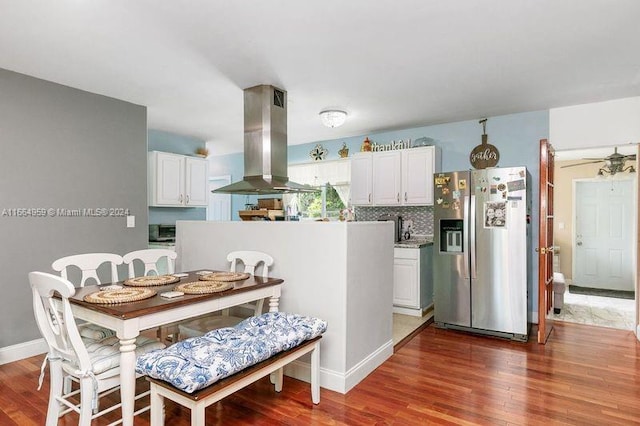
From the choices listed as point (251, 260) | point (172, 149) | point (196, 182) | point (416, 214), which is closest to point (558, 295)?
point (416, 214)

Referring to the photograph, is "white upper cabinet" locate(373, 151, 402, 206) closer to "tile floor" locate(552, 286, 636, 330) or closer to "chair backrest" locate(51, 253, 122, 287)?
"tile floor" locate(552, 286, 636, 330)

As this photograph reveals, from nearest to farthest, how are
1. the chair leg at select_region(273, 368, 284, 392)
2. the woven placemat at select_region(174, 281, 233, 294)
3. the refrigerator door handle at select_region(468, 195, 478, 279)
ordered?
the woven placemat at select_region(174, 281, 233, 294)
the chair leg at select_region(273, 368, 284, 392)
the refrigerator door handle at select_region(468, 195, 478, 279)

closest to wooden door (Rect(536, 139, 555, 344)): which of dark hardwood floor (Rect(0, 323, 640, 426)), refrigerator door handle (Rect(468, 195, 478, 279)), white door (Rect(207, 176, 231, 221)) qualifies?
dark hardwood floor (Rect(0, 323, 640, 426))

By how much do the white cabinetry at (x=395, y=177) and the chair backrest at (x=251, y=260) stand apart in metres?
2.52

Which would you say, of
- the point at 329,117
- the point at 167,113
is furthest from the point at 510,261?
the point at 167,113

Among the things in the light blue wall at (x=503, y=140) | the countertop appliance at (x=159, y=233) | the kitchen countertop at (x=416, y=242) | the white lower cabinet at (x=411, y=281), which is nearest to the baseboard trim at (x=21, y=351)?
the countertop appliance at (x=159, y=233)

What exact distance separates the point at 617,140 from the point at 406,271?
8.63 ft

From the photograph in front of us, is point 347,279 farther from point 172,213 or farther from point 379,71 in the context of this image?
point 172,213

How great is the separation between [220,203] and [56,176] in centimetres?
384

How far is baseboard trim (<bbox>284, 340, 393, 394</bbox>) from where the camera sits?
2.55m

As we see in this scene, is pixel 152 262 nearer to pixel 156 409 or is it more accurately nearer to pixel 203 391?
pixel 156 409

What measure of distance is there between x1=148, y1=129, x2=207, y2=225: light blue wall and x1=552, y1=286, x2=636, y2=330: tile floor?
523cm

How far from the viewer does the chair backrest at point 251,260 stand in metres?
2.80

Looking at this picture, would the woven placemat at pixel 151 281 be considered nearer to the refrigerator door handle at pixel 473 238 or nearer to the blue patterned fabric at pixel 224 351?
the blue patterned fabric at pixel 224 351
